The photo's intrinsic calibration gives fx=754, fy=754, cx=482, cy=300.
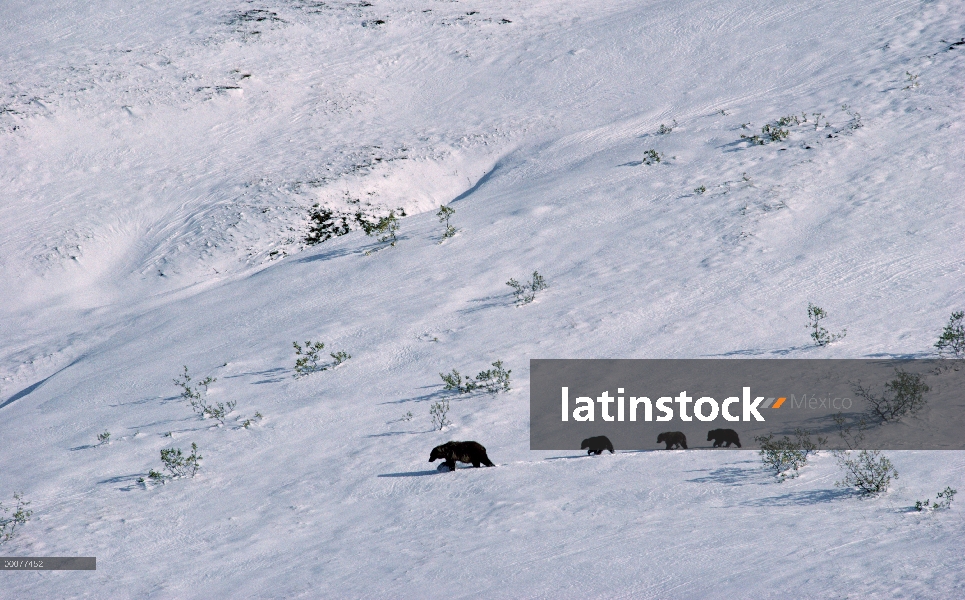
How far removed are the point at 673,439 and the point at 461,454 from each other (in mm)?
2425

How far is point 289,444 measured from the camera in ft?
33.4

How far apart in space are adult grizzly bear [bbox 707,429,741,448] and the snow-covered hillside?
48 centimetres

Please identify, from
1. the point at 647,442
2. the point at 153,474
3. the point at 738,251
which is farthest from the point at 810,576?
the point at 738,251

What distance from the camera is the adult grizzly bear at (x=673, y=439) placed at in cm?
859

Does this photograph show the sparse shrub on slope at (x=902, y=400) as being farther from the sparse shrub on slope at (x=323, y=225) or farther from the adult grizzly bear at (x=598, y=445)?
the sparse shrub on slope at (x=323, y=225)

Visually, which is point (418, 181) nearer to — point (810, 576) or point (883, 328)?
point (883, 328)

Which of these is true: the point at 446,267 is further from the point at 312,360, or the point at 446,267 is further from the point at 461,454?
the point at 461,454

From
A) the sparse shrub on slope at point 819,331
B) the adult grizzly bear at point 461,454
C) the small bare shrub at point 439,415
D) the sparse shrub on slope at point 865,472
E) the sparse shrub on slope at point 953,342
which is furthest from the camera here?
the sparse shrub on slope at point 819,331

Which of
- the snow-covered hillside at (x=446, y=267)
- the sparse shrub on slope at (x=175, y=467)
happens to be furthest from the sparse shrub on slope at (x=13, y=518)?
the sparse shrub on slope at (x=175, y=467)

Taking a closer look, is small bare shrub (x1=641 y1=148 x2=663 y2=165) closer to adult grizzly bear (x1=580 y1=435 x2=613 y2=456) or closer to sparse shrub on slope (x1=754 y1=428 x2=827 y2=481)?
adult grizzly bear (x1=580 y1=435 x2=613 y2=456)

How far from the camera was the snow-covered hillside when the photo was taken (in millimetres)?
6793

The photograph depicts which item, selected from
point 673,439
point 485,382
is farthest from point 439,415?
point 673,439

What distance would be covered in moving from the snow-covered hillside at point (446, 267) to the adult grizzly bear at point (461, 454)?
224 millimetres

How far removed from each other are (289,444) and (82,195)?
15182mm
